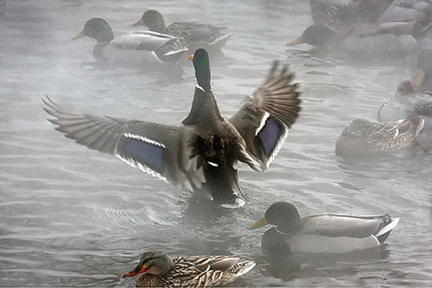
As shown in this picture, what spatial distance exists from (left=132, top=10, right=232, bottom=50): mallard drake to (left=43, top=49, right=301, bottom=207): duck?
4.82 metres

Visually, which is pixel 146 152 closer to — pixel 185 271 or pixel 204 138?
pixel 204 138

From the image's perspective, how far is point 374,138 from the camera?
7805 mm

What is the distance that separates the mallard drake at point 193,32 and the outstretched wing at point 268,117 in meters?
4.99

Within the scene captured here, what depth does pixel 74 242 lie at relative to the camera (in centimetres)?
559

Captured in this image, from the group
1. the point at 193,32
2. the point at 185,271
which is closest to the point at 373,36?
the point at 193,32

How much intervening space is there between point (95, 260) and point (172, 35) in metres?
6.42

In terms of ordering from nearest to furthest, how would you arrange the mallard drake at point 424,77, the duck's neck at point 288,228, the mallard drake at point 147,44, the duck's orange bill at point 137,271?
the duck's orange bill at point 137,271 < the duck's neck at point 288,228 < the mallard drake at point 424,77 < the mallard drake at point 147,44

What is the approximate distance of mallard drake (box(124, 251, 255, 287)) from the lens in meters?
4.89

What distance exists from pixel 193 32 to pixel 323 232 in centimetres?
634

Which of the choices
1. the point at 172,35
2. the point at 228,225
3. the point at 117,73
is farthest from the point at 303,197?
the point at 172,35

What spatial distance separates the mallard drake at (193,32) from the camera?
36.8 feet

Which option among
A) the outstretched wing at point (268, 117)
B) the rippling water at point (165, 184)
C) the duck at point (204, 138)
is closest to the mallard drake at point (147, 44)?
the rippling water at point (165, 184)

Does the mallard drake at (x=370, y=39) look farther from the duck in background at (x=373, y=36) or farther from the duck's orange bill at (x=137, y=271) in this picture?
the duck's orange bill at (x=137, y=271)

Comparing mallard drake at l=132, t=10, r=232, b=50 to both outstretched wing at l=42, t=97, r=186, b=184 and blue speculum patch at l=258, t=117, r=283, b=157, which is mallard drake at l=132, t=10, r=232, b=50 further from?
outstretched wing at l=42, t=97, r=186, b=184
